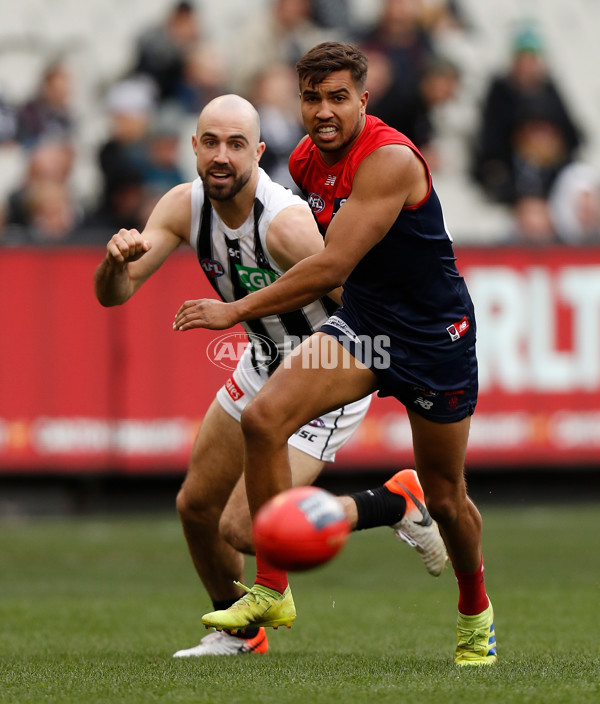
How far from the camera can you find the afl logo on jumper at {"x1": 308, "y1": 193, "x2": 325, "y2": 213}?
568cm

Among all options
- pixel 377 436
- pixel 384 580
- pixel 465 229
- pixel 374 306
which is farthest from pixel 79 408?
pixel 374 306

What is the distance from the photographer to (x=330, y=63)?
17.7 feet

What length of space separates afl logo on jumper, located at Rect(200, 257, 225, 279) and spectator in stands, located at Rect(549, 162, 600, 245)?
751 centimetres

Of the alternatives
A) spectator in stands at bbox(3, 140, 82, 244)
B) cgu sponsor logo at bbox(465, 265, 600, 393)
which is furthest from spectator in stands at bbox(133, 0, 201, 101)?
cgu sponsor logo at bbox(465, 265, 600, 393)

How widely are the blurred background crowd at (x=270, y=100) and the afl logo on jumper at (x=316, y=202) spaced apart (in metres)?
6.89

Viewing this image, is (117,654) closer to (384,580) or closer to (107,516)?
(384,580)

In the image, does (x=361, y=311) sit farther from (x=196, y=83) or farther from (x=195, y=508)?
(x=196, y=83)

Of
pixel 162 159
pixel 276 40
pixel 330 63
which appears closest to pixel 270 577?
pixel 330 63

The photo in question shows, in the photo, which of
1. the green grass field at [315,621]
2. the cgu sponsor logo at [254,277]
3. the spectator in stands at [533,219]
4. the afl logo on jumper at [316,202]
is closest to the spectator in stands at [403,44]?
the spectator in stands at [533,219]

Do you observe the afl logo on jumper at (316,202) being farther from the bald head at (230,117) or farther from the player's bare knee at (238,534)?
the player's bare knee at (238,534)

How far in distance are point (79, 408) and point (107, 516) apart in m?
1.23

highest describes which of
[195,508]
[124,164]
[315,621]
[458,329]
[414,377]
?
[124,164]

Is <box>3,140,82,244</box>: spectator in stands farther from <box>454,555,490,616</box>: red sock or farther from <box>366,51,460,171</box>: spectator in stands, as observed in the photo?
<box>454,555,490,616</box>: red sock

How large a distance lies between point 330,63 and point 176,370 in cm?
727
